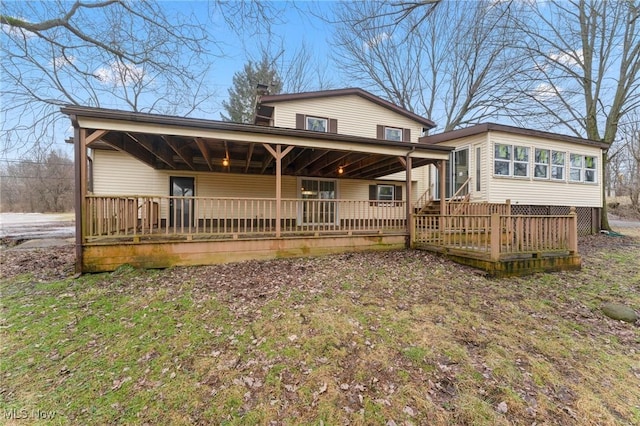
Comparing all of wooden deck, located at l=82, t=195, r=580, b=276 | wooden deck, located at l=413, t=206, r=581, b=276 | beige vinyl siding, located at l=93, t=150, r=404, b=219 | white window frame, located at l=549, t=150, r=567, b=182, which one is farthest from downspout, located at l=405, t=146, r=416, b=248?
white window frame, located at l=549, t=150, r=567, b=182

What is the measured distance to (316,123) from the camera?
1243 centimetres

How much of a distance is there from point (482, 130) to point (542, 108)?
10390 mm

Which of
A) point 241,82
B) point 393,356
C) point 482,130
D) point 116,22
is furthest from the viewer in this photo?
point 241,82

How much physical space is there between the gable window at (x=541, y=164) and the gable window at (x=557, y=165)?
14.8 inches

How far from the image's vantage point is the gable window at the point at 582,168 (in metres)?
13.3

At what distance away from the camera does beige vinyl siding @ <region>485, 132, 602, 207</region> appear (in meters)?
11.5

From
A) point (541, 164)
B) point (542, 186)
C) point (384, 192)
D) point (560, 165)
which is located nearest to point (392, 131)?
point (384, 192)

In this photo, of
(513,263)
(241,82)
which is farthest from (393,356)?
(241,82)

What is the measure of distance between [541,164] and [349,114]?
9048 mm

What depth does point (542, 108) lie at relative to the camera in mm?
17625

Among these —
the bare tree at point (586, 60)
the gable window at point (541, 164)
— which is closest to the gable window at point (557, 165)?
the gable window at point (541, 164)

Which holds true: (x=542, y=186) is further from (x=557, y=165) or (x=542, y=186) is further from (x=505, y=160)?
(x=505, y=160)

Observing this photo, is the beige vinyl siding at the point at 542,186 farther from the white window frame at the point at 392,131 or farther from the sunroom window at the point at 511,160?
the white window frame at the point at 392,131

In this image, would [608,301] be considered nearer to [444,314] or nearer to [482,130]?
[444,314]
